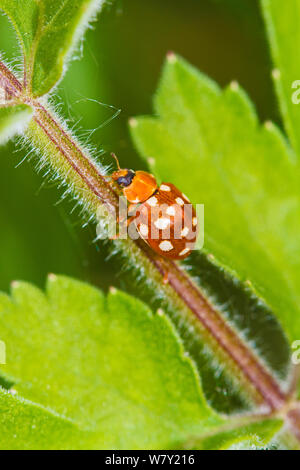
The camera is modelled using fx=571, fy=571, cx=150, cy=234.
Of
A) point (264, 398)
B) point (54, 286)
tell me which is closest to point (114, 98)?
point (54, 286)

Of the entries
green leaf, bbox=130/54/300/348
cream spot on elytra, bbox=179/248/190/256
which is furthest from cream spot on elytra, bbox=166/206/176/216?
green leaf, bbox=130/54/300/348

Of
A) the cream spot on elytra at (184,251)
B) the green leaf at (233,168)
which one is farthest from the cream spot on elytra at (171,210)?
the green leaf at (233,168)

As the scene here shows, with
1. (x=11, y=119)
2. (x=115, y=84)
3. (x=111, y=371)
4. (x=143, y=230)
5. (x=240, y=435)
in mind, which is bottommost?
(x=240, y=435)

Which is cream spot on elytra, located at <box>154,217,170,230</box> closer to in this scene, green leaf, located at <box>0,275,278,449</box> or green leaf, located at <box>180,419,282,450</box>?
green leaf, located at <box>0,275,278,449</box>

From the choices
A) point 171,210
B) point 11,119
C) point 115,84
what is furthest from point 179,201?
point 115,84

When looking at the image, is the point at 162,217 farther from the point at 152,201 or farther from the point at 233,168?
the point at 233,168

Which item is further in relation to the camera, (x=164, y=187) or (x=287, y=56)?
(x=287, y=56)

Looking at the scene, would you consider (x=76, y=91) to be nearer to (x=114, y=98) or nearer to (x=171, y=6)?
(x=114, y=98)

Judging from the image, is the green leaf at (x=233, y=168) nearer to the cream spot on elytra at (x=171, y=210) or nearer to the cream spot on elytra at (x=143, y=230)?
the cream spot on elytra at (x=171, y=210)
